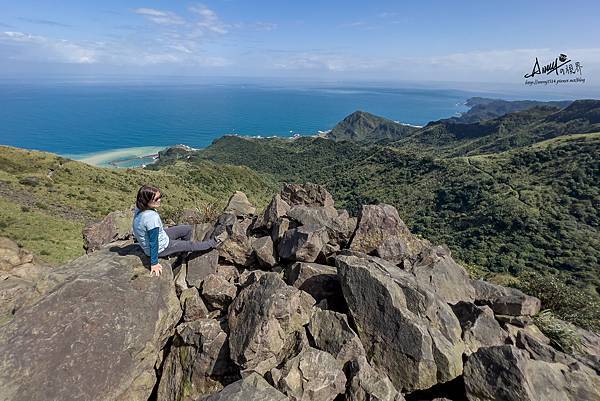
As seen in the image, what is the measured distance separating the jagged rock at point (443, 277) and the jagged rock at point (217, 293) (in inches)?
245

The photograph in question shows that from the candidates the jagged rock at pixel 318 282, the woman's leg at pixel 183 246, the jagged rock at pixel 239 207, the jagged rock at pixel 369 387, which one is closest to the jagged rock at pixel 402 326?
the jagged rock at pixel 369 387

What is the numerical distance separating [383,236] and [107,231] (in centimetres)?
1568

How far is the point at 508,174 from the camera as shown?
4966 inches

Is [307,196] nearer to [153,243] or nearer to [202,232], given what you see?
[202,232]

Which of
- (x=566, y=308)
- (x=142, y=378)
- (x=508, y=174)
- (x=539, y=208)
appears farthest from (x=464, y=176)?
(x=142, y=378)

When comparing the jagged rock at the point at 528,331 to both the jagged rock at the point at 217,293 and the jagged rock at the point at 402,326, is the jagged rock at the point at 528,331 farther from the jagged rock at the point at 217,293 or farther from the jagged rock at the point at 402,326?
the jagged rock at the point at 217,293

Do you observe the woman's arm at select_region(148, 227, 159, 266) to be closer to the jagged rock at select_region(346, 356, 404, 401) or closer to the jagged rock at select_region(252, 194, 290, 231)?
the jagged rock at select_region(252, 194, 290, 231)

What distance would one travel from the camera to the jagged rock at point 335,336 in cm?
852

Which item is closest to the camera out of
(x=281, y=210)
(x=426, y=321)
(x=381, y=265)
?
(x=426, y=321)

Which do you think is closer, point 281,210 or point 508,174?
point 281,210

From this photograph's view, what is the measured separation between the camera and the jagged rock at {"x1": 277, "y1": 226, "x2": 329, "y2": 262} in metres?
12.1

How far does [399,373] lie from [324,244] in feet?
18.2

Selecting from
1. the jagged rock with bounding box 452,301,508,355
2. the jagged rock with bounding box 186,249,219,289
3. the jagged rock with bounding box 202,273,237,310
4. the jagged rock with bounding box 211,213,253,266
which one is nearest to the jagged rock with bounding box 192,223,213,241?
the jagged rock with bounding box 211,213,253,266

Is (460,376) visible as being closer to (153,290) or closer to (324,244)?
(324,244)
